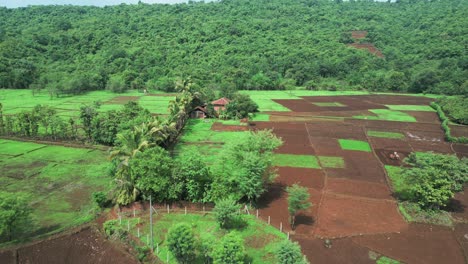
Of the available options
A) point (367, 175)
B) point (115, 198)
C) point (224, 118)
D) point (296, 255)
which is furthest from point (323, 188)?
point (224, 118)

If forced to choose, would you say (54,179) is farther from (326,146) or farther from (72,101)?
(72,101)

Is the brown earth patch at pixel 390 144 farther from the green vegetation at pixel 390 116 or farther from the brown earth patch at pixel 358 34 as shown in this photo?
A: the brown earth patch at pixel 358 34

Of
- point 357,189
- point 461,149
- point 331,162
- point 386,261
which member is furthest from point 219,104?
point 386,261

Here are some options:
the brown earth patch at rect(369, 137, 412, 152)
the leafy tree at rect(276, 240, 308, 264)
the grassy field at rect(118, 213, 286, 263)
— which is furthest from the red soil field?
the brown earth patch at rect(369, 137, 412, 152)

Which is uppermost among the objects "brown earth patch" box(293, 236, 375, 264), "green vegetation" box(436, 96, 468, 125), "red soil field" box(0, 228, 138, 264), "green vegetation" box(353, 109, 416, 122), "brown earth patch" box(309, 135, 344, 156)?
"green vegetation" box(436, 96, 468, 125)

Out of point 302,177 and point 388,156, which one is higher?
point 388,156

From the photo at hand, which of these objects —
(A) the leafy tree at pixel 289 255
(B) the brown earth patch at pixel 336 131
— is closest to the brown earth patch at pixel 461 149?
(B) the brown earth patch at pixel 336 131

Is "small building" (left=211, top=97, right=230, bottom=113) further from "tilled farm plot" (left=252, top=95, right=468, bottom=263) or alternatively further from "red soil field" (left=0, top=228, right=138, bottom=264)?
"red soil field" (left=0, top=228, right=138, bottom=264)
